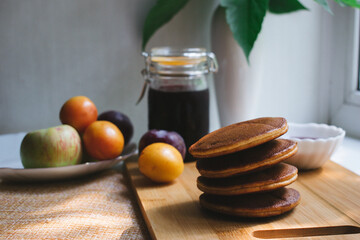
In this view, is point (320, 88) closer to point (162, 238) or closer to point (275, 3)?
point (275, 3)

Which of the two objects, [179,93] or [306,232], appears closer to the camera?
[306,232]

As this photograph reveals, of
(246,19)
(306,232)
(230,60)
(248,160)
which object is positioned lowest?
(306,232)

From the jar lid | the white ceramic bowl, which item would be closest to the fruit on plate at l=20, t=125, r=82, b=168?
the jar lid

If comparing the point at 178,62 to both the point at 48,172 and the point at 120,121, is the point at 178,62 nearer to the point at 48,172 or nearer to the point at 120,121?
the point at 120,121

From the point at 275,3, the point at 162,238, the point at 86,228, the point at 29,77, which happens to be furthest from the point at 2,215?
the point at 275,3

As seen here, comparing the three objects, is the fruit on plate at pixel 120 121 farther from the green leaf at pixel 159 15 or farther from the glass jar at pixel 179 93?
the green leaf at pixel 159 15

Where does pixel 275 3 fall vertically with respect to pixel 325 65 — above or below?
above

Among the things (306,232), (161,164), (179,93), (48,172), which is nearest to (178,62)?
(179,93)
